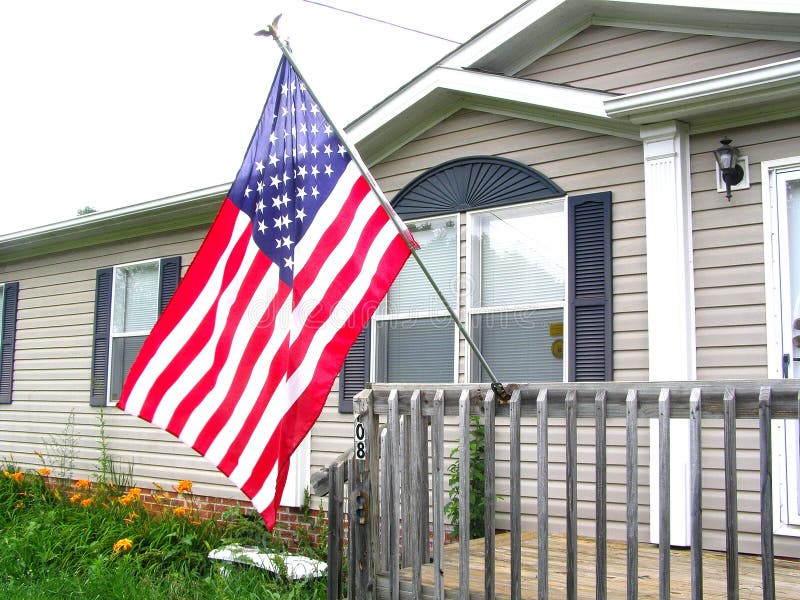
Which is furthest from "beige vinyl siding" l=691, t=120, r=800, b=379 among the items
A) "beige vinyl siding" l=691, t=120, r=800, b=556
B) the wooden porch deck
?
the wooden porch deck

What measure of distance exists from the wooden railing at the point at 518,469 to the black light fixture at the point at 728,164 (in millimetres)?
2096

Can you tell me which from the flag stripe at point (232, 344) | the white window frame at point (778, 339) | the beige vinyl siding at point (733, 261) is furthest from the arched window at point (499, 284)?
the flag stripe at point (232, 344)

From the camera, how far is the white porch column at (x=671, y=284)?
4.93m

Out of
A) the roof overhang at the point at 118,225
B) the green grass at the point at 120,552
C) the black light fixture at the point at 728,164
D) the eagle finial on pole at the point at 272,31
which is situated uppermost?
the roof overhang at the point at 118,225

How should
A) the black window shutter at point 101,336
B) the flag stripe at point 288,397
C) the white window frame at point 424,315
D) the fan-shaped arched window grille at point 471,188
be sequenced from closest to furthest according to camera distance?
1. the flag stripe at point 288,397
2. the fan-shaped arched window grille at point 471,188
3. the white window frame at point 424,315
4. the black window shutter at point 101,336

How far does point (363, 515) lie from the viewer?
13.1 feet

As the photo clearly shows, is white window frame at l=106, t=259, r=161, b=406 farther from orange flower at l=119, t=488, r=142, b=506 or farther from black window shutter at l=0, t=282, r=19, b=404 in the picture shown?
black window shutter at l=0, t=282, r=19, b=404

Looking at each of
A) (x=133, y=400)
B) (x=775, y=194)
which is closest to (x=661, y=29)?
(x=775, y=194)

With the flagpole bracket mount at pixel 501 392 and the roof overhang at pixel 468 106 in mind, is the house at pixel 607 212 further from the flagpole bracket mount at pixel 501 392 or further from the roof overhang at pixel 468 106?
the flagpole bracket mount at pixel 501 392

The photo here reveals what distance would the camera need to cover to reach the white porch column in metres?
4.93

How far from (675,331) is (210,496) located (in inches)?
194

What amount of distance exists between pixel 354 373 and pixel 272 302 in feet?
9.96

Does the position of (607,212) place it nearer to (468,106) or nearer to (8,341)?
(468,106)

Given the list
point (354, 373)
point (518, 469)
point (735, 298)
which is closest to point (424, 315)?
point (354, 373)
